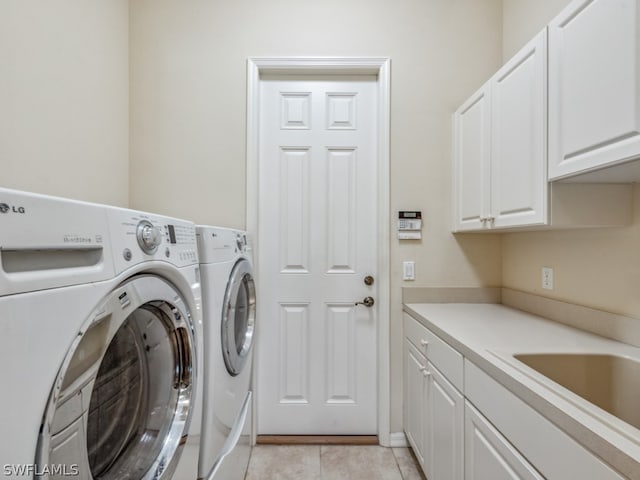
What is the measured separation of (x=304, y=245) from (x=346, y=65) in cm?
115

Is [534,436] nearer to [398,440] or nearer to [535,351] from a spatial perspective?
[535,351]

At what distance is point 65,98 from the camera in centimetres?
158

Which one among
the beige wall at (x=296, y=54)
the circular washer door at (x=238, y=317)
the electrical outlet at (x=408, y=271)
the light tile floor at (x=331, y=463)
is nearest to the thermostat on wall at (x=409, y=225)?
the beige wall at (x=296, y=54)

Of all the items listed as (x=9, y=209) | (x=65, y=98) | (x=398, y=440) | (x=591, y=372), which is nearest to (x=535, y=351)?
(x=591, y=372)

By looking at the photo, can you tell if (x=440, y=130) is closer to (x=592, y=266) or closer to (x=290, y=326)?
(x=592, y=266)

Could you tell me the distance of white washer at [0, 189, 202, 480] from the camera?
44cm

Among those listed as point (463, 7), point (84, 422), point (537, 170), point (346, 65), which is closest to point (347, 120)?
point (346, 65)

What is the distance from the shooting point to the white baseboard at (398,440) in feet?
6.46

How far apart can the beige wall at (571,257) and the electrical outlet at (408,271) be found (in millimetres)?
566

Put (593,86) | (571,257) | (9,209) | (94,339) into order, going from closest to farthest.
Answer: (9,209) → (94,339) → (593,86) → (571,257)

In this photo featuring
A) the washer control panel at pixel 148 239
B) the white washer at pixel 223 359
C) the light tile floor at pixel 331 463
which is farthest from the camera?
the light tile floor at pixel 331 463

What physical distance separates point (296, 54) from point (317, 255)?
1261mm

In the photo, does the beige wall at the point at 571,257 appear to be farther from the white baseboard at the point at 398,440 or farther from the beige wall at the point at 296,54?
the white baseboard at the point at 398,440

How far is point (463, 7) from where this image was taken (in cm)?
203
